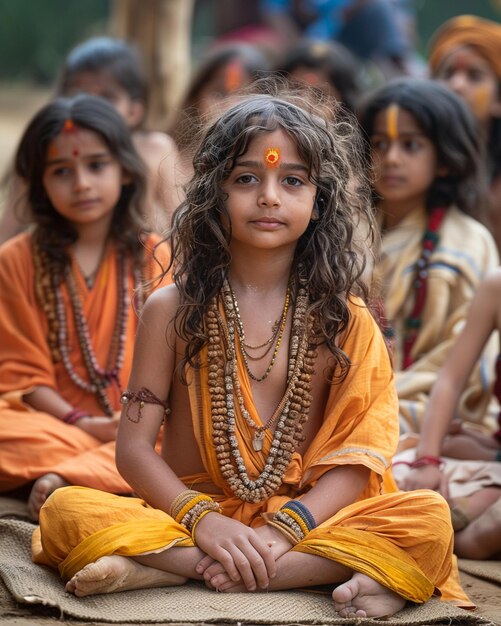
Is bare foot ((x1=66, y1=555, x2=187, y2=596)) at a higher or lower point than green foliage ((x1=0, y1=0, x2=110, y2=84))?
lower

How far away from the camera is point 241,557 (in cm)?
296

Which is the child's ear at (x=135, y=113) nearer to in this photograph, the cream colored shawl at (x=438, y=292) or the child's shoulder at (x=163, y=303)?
the cream colored shawl at (x=438, y=292)

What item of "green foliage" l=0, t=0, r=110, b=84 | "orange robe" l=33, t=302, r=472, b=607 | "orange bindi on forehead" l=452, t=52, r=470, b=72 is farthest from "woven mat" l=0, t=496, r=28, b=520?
"green foliage" l=0, t=0, r=110, b=84

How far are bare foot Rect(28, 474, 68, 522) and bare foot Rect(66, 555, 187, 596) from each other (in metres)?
0.89

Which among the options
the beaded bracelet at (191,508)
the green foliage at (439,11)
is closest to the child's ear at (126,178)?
the beaded bracelet at (191,508)

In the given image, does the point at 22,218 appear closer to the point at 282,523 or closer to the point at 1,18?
the point at 282,523

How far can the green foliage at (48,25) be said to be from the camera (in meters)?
16.6

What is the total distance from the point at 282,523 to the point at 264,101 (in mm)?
1215

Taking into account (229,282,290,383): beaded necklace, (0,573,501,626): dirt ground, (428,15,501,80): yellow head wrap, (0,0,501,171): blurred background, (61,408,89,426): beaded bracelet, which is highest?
(0,0,501,171): blurred background

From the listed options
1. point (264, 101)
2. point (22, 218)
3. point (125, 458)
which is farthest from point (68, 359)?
point (264, 101)

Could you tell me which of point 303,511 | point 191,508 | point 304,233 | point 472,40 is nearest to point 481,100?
point 472,40

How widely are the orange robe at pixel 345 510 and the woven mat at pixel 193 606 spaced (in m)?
0.07

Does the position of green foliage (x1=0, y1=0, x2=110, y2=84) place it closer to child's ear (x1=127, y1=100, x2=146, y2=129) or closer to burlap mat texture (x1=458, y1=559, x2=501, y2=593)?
child's ear (x1=127, y1=100, x2=146, y2=129)

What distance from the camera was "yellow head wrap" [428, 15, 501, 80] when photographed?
21.2ft
